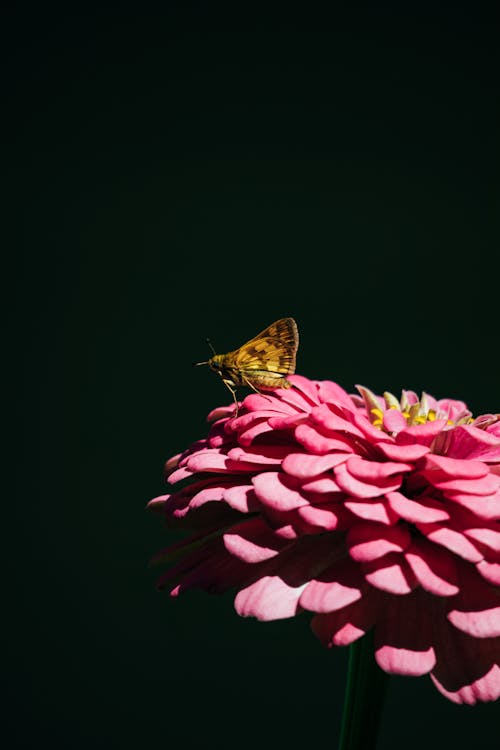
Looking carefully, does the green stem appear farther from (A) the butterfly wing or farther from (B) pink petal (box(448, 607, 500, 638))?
(A) the butterfly wing

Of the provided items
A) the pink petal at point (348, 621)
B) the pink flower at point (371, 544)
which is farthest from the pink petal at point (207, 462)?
the pink petal at point (348, 621)

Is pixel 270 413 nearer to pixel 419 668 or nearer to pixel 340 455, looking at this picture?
pixel 340 455

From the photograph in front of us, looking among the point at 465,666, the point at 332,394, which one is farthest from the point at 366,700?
the point at 332,394

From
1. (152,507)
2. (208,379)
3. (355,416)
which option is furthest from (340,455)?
(208,379)

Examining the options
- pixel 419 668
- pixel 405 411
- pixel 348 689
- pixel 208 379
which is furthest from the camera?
pixel 208 379

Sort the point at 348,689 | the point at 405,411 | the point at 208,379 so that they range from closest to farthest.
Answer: the point at 348,689
the point at 405,411
the point at 208,379

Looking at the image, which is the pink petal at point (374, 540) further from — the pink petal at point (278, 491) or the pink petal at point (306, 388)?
the pink petal at point (306, 388)
